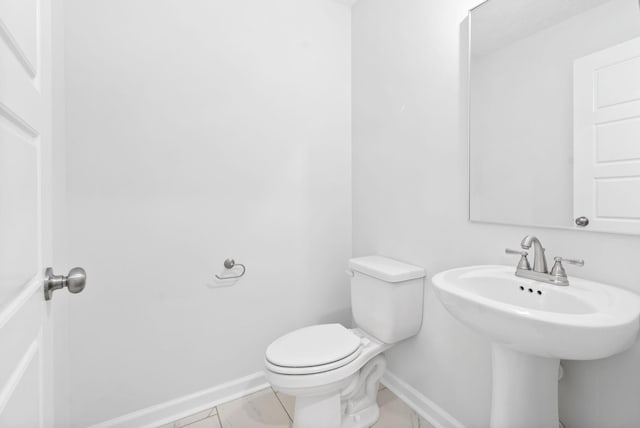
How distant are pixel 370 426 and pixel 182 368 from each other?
3.25 ft

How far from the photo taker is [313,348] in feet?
4.28

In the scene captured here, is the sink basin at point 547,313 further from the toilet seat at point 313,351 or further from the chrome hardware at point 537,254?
the toilet seat at point 313,351

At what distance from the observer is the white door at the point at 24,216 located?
417 mm

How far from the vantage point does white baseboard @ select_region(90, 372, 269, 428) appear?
1.39 meters

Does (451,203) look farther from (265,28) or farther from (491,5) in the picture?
(265,28)

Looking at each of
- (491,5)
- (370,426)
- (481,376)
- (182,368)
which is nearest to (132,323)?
(182,368)

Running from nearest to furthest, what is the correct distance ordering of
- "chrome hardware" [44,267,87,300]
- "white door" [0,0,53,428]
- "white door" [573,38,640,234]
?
"white door" [0,0,53,428], "chrome hardware" [44,267,87,300], "white door" [573,38,640,234]

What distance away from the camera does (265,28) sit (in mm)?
1688

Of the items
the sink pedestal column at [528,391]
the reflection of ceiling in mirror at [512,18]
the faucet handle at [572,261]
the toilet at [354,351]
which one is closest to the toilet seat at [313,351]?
the toilet at [354,351]

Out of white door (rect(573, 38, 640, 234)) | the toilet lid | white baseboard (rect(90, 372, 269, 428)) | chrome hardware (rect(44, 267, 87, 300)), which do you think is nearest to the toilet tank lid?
the toilet lid

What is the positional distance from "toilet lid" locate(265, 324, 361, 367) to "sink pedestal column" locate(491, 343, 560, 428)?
23.1 inches

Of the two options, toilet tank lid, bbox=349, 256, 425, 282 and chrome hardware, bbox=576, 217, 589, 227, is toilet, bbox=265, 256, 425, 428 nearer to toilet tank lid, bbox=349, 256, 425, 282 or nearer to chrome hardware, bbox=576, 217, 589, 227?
toilet tank lid, bbox=349, 256, 425, 282

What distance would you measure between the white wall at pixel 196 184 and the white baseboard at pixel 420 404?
51 cm

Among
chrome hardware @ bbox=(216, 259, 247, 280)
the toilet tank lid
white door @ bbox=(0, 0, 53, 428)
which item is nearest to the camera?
white door @ bbox=(0, 0, 53, 428)
